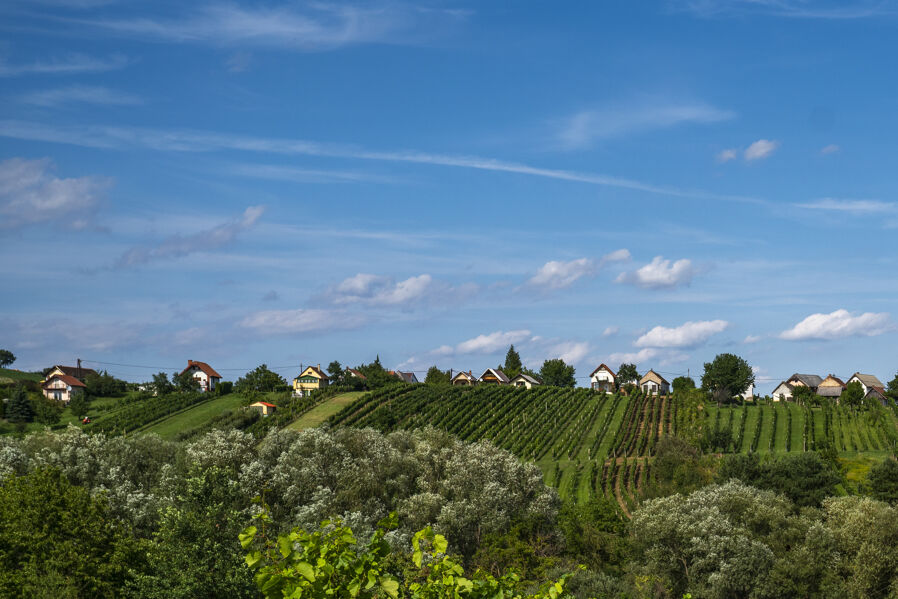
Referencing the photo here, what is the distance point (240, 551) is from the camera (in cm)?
4306

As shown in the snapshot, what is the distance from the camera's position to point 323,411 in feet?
473

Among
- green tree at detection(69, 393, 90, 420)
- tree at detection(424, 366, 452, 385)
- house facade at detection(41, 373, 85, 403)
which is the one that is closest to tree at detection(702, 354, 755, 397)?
tree at detection(424, 366, 452, 385)

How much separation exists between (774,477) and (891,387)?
123m

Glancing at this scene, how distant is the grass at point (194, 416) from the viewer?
135500 millimetres

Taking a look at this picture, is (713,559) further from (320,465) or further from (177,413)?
(177,413)

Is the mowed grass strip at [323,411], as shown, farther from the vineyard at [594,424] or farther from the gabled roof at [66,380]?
the gabled roof at [66,380]

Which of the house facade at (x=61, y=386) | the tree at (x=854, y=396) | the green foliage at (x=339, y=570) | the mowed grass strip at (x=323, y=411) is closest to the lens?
the green foliage at (x=339, y=570)

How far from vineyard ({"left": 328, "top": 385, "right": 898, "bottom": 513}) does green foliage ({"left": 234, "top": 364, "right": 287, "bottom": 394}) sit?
33.8m

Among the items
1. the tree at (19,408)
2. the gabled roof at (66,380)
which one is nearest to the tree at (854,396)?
the tree at (19,408)

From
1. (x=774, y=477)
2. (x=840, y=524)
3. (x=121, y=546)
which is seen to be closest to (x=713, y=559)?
(x=840, y=524)

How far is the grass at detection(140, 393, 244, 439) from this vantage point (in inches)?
5335

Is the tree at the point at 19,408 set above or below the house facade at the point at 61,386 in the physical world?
below

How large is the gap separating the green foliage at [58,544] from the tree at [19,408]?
109990 millimetres

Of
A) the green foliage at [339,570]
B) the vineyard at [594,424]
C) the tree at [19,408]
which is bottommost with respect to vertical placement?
the green foliage at [339,570]
